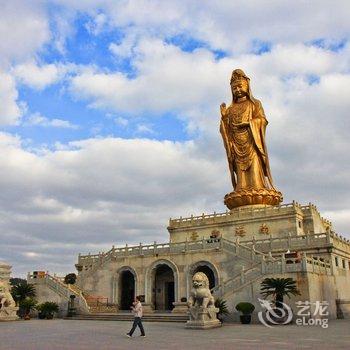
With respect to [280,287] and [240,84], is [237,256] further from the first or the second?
[240,84]

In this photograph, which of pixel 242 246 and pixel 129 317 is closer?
pixel 129 317

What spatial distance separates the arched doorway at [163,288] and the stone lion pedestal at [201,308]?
15.0 m

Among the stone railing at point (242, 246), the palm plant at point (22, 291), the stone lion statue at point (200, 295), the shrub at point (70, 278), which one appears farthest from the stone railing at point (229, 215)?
the stone lion statue at point (200, 295)

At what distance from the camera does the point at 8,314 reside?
29516 mm

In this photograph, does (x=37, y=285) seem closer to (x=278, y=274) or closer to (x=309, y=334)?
(x=278, y=274)

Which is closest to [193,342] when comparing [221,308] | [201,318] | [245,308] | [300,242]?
[201,318]

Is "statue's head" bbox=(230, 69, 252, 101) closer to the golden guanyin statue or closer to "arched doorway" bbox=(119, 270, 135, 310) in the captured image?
the golden guanyin statue

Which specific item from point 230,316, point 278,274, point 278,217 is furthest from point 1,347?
point 278,217

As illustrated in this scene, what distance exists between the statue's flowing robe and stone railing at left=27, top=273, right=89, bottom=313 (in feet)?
68.1

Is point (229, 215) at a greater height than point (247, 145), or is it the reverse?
point (247, 145)

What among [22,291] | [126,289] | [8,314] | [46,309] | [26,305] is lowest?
[8,314]

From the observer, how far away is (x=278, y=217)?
41500 millimetres

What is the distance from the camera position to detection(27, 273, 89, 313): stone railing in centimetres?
3475

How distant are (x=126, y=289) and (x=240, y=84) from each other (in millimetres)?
26803
